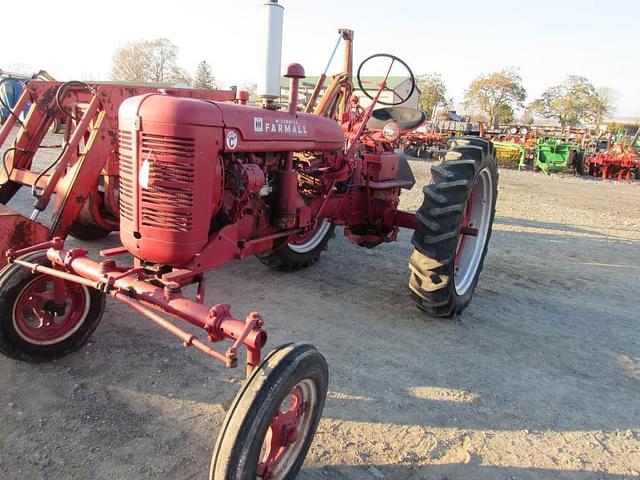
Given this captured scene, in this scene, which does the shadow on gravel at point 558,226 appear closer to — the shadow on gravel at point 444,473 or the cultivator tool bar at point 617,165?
the shadow on gravel at point 444,473

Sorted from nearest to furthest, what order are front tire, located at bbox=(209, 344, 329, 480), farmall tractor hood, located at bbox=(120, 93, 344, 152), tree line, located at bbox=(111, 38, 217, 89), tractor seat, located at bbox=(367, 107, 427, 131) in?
front tire, located at bbox=(209, 344, 329, 480)
farmall tractor hood, located at bbox=(120, 93, 344, 152)
tractor seat, located at bbox=(367, 107, 427, 131)
tree line, located at bbox=(111, 38, 217, 89)

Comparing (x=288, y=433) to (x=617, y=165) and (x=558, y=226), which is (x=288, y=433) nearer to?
(x=558, y=226)

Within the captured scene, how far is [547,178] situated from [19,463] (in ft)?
58.4

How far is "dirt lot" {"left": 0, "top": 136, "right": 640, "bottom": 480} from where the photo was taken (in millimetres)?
2424

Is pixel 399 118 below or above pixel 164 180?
above

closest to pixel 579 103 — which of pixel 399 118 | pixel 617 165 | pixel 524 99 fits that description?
pixel 524 99

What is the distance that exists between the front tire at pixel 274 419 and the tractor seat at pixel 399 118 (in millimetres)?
3437

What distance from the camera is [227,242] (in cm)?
293

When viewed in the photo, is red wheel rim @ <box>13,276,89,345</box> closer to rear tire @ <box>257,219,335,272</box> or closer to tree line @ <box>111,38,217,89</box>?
rear tire @ <box>257,219,335,272</box>

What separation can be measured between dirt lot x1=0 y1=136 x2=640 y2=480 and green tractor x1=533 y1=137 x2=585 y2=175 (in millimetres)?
15087

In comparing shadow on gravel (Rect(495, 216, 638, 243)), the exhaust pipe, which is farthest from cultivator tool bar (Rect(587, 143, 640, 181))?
the exhaust pipe

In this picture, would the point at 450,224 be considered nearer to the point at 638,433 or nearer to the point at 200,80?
the point at 638,433

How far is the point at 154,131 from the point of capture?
2.48m

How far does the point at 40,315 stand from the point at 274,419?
1.82 meters
